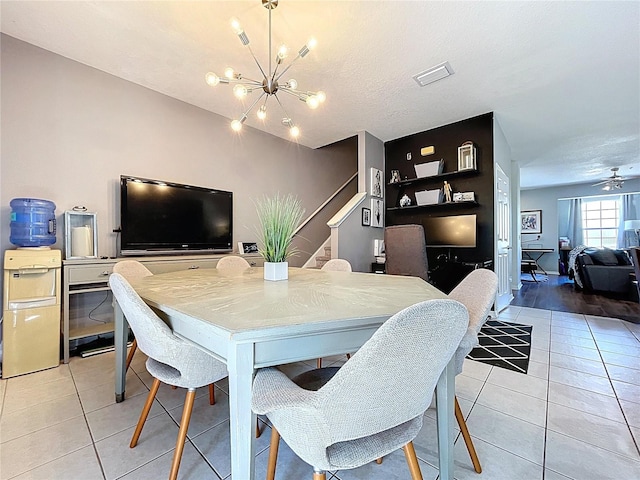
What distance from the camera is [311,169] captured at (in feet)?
16.2

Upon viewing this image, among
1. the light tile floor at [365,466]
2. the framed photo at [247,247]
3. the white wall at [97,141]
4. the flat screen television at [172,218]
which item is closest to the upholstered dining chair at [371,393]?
the light tile floor at [365,466]

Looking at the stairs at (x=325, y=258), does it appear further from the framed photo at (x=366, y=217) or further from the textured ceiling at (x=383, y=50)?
the textured ceiling at (x=383, y=50)

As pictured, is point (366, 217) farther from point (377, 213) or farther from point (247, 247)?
point (247, 247)

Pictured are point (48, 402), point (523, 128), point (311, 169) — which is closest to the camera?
point (48, 402)

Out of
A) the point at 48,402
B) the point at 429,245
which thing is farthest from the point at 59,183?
the point at 429,245

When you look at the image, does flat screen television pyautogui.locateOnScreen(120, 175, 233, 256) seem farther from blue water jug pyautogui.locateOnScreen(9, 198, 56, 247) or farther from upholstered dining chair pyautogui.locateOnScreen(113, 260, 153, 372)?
upholstered dining chair pyautogui.locateOnScreen(113, 260, 153, 372)

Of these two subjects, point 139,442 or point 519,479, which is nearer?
point 519,479

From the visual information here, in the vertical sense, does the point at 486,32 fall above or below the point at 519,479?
above

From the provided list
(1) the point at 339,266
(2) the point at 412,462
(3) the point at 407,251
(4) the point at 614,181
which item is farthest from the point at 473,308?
(4) the point at 614,181

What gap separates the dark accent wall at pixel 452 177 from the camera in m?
3.69

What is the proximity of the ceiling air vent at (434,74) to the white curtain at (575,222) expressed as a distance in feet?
27.4

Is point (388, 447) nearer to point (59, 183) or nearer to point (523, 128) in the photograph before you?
point (59, 183)

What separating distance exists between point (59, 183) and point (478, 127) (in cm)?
477

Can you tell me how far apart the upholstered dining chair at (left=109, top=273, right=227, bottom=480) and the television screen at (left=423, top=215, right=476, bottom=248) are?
362 centimetres
